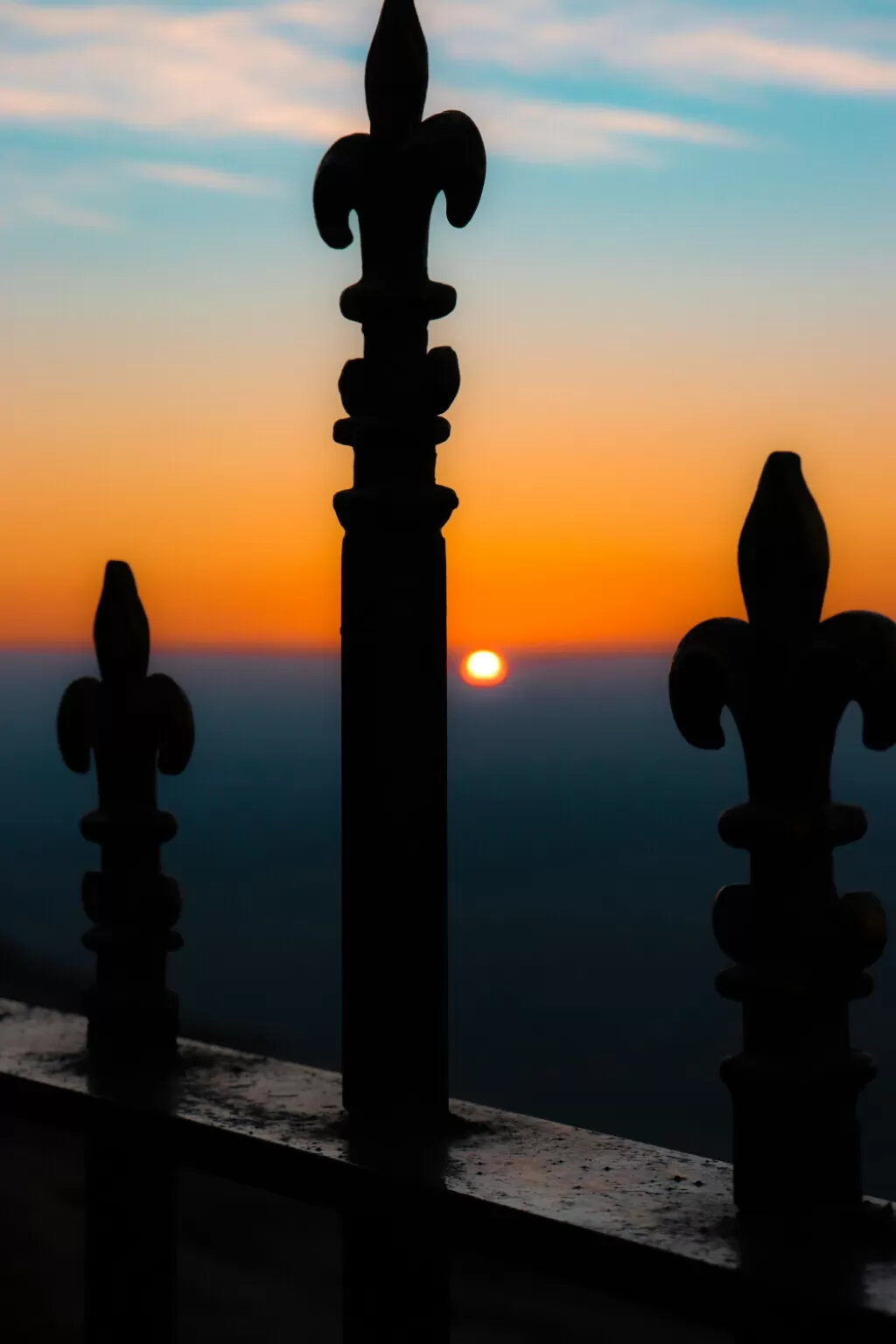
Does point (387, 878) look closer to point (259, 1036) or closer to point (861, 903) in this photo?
point (861, 903)

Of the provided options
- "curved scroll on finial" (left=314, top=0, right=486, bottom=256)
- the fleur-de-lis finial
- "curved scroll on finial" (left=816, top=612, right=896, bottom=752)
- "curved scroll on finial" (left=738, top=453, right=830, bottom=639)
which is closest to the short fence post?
the fleur-de-lis finial

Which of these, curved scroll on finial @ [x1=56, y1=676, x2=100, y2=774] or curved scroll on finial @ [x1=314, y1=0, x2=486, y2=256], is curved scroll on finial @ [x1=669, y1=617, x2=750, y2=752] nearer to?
curved scroll on finial @ [x1=314, y1=0, x2=486, y2=256]

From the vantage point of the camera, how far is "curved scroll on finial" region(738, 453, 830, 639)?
2.22 metres

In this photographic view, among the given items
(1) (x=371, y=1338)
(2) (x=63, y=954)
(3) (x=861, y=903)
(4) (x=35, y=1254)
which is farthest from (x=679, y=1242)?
(2) (x=63, y=954)

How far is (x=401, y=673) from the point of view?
106 inches

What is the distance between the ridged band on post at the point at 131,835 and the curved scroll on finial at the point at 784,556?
4.76ft

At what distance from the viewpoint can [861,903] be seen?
2.17 meters

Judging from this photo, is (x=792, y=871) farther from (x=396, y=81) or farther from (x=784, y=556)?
(x=396, y=81)

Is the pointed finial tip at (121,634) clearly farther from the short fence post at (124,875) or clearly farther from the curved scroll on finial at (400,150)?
the curved scroll on finial at (400,150)

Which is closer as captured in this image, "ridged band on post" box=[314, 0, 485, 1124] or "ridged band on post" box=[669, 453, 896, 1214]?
"ridged band on post" box=[669, 453, 896, 1214]

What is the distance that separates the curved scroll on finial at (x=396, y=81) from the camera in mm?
2805

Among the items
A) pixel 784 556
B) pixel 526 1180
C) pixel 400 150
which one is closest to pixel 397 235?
pixel 400 150

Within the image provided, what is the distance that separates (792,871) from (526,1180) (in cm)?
70

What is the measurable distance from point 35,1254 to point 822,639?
1306 centimetres
